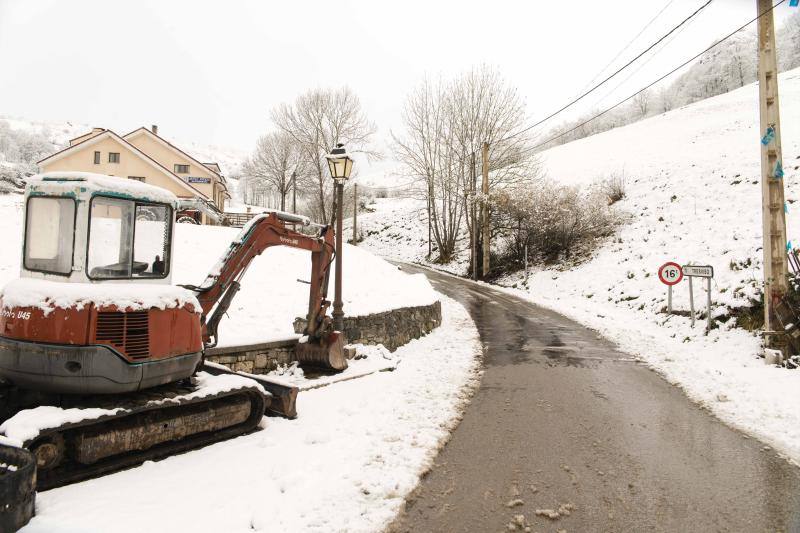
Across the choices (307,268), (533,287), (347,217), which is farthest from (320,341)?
(347,217)

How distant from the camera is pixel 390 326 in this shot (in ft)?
36.1

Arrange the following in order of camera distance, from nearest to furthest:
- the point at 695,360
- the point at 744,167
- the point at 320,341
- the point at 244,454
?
the point at 244,454 → the point at 320,341 → the point at 695,360 → the point at 744,167

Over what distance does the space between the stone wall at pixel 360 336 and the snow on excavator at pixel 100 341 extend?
218cm

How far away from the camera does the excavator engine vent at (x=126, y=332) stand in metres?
4.17

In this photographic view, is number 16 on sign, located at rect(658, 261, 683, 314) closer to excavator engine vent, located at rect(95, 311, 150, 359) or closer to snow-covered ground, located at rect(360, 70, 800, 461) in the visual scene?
snow-covered ground, located at rect(360, 70, 800, 461)

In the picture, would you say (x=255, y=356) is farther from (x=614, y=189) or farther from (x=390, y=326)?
(x=614, y=189)

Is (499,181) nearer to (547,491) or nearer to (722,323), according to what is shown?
(722,323)

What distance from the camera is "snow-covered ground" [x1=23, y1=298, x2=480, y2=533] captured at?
3496 millimetres

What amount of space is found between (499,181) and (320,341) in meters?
23.3

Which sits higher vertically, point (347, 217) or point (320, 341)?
point (347, 217)

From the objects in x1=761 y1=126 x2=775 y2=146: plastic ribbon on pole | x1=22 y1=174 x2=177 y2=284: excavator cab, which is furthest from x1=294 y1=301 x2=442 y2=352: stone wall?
x1=761 y1=126 x2=775 y2=146: plastic ribbon on pole

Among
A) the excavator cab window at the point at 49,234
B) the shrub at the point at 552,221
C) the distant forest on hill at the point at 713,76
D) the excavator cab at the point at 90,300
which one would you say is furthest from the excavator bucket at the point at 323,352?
the distant forest on hill at the point at 713,76

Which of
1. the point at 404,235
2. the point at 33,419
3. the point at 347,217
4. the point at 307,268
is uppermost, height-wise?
the point at 347,217

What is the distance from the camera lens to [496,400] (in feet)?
22.6
